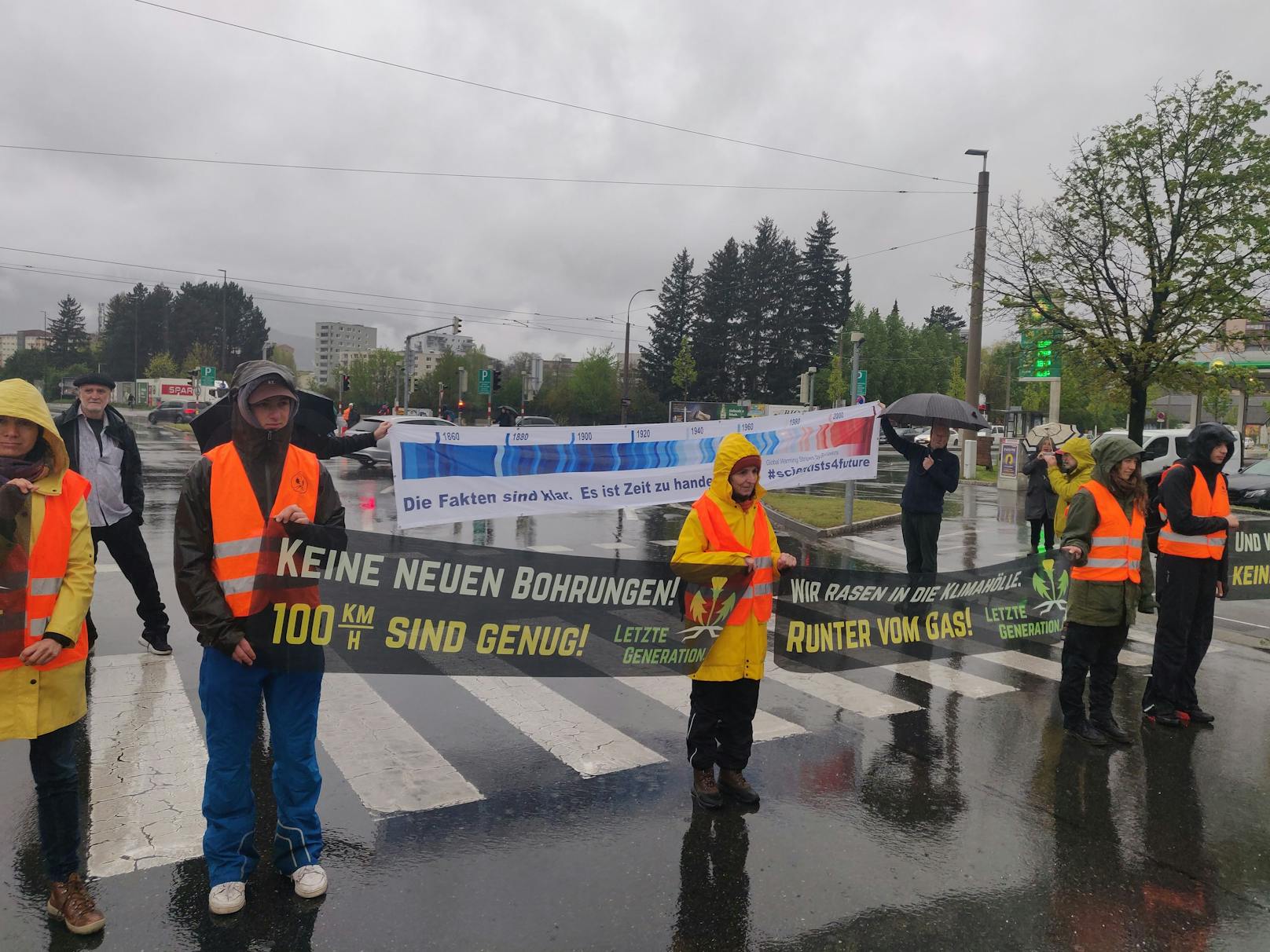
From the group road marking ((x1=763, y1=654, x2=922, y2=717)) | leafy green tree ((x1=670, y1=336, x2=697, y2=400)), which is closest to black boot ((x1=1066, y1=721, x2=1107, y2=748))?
road marking ((x1=763, y1=654, x2=922, y2=717))

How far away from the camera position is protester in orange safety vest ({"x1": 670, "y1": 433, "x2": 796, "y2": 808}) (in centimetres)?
447

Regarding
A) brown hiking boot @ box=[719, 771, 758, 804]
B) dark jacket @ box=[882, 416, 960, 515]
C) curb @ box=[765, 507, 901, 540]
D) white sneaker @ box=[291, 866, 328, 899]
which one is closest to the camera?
white sneaker @ box=[291, 866, 328, 899]

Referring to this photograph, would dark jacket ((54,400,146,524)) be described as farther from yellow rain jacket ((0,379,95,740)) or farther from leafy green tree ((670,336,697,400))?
leafy green tree ((670,336,697,400))

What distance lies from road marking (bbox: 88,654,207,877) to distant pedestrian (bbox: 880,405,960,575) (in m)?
6.24

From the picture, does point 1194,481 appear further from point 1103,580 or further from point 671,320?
point 671,320

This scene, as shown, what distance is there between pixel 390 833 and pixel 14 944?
1.39 m

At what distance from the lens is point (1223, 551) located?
20.3 ft

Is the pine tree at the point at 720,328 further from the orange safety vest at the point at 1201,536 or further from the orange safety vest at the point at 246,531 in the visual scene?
the orange safety vest at the point at 246,531

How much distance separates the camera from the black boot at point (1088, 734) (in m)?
5.57

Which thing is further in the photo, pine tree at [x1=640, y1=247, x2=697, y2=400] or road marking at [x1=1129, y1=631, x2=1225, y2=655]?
pine tree at [x1=640, y1=247, x2=697, y2=400]

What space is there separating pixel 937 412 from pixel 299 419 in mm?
6349

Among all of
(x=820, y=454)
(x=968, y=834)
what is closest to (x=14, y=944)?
(x=968, y=834)

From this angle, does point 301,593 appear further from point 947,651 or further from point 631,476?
point 947,651

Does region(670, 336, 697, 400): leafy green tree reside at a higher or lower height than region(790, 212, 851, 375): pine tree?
lower
